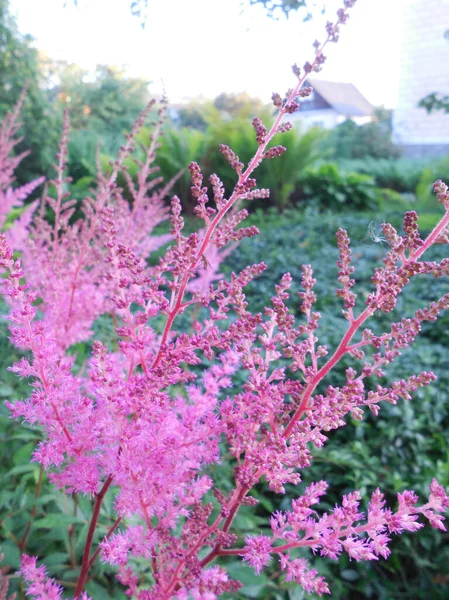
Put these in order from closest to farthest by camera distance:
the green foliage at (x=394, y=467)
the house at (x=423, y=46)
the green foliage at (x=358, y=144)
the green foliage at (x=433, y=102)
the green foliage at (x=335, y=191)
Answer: the house at (x=423, y=46), the green foliage at (x=394, y=467), the green foliage at (x=433, y=102), the green foliage at (x=335, y=191), the green foliage at (x=358, y=144)

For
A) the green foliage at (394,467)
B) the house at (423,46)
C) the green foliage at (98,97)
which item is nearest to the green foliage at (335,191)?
the green foliage at (98,97)

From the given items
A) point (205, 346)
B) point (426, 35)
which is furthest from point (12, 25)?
point (205, 346)

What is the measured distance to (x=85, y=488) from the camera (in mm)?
662

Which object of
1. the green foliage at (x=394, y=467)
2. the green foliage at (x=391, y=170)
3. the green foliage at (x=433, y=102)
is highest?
the green foliage at (x=433, y=102)

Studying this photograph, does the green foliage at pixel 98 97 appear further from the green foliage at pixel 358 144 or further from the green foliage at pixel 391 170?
the green foliage at pixel 391 170

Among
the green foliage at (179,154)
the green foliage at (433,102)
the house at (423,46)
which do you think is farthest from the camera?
the green foliage at (179,154)

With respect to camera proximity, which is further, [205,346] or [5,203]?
[5,203]

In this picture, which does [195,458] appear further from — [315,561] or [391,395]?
[315,561]

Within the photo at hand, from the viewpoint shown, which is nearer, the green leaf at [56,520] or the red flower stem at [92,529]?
the red flower stem at [92,529]

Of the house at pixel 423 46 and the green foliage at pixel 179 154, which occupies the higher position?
the house at pixel 423 46

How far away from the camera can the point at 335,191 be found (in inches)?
351

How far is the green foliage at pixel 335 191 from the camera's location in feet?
29.3

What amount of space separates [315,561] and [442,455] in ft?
2.76

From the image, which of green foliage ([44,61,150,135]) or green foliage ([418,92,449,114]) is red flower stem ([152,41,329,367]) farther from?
green foliage ([44,61,150,135])
